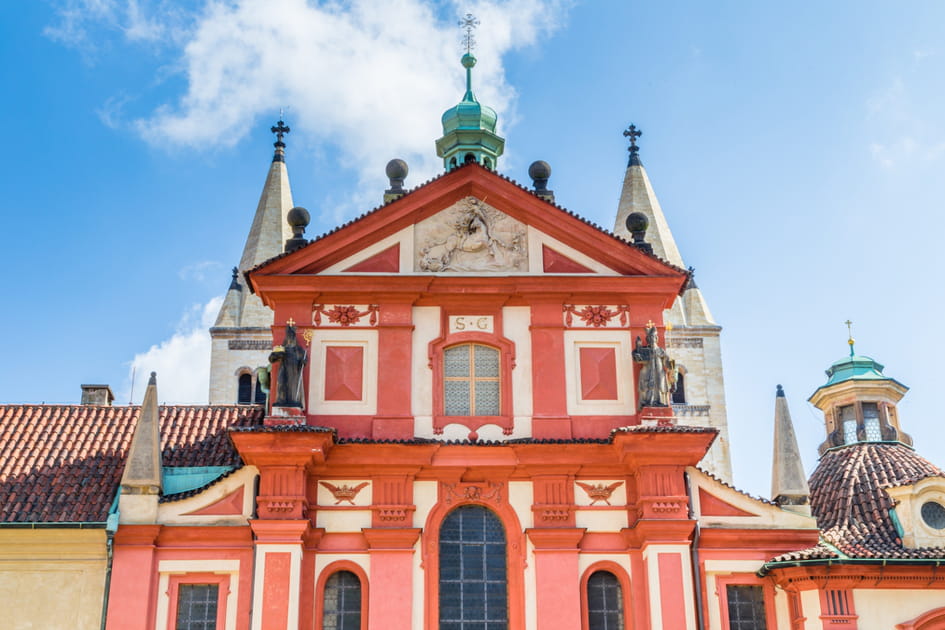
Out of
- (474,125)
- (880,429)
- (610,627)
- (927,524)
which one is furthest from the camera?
(474,125)

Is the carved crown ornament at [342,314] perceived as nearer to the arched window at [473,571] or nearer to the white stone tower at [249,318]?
the arched window at [473,571]

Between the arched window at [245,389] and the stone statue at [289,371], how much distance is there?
15645 millimetres

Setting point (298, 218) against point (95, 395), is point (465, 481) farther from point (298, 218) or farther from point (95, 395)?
point (95, 395)

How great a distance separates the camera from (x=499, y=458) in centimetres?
2283

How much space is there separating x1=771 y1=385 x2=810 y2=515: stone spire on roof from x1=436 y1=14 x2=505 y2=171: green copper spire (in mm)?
11730

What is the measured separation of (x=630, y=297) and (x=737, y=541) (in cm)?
471

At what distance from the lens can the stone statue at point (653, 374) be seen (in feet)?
75.7

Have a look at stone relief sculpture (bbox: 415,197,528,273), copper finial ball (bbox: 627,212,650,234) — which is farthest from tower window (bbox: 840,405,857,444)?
stone relief sculpture (bbox: 415,197,528,273)

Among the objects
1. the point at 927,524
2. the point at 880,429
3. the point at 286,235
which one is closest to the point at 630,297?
the point at 927,524

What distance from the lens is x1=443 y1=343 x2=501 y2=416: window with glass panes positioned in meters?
23.5

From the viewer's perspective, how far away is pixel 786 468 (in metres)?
23.5

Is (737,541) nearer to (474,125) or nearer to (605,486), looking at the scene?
(605,486)

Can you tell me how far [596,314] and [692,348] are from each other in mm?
16602

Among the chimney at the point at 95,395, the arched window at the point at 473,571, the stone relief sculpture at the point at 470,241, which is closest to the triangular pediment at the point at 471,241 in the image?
the stone relief sculpture at the point at 470,241
